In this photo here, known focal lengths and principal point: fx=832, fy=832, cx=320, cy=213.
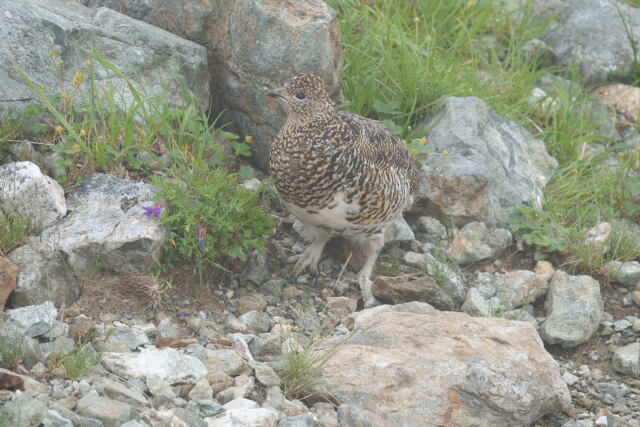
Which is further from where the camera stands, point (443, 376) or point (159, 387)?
point (443, 376)

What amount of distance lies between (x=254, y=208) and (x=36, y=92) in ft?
4.44

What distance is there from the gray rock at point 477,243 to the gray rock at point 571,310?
472 millimetres

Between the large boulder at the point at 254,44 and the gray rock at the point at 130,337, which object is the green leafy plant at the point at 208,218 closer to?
the gray rock at the point at 130,337

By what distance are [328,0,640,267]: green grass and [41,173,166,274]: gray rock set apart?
91.3 inches

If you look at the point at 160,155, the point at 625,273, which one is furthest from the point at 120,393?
the point at 625,273

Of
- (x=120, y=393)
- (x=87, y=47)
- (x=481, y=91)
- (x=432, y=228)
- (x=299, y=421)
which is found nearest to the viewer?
(x=120, y=393)

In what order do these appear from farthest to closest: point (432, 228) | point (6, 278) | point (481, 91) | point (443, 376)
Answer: point (481, 91) < point (432, 228) < point (6, 278) < point (443, 376)

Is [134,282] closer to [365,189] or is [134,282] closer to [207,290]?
[207,290]

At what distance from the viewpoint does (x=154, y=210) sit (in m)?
4.31

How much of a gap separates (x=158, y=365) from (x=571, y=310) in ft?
8.78

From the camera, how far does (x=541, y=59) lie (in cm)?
800

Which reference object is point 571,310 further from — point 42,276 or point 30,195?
point 30,195

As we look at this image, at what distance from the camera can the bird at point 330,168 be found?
15.1 feet

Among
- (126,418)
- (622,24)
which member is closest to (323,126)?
(126,418)
